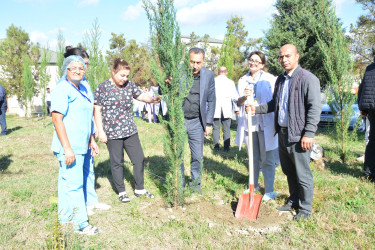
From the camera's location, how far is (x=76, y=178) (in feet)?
10.6

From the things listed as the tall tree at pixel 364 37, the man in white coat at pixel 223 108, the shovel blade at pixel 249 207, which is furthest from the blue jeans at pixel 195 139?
the tall tree at pixel 364 37

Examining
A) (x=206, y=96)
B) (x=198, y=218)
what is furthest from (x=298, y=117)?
(x=198, y=218)

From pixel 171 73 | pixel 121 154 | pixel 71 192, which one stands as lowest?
pixel 71 192

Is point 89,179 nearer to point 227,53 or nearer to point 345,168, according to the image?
point 345,168

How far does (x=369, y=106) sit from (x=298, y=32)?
776 cm

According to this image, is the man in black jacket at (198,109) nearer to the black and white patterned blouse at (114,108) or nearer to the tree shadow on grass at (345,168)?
the black and white patterned blouse at (114,108)

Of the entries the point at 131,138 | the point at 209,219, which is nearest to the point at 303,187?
the point at 209,219

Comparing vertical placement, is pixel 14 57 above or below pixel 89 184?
above

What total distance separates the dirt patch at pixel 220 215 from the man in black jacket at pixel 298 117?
349mm

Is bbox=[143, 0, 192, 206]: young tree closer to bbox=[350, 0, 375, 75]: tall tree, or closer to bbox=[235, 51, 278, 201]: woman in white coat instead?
bbox=[235, 51, 278, 201]: woman in white coat

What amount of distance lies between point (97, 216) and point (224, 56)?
7832 millimetres

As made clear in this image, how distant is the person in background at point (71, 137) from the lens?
9.98ft

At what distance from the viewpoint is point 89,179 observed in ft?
12.9

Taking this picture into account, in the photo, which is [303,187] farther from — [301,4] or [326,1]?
[301,4]
